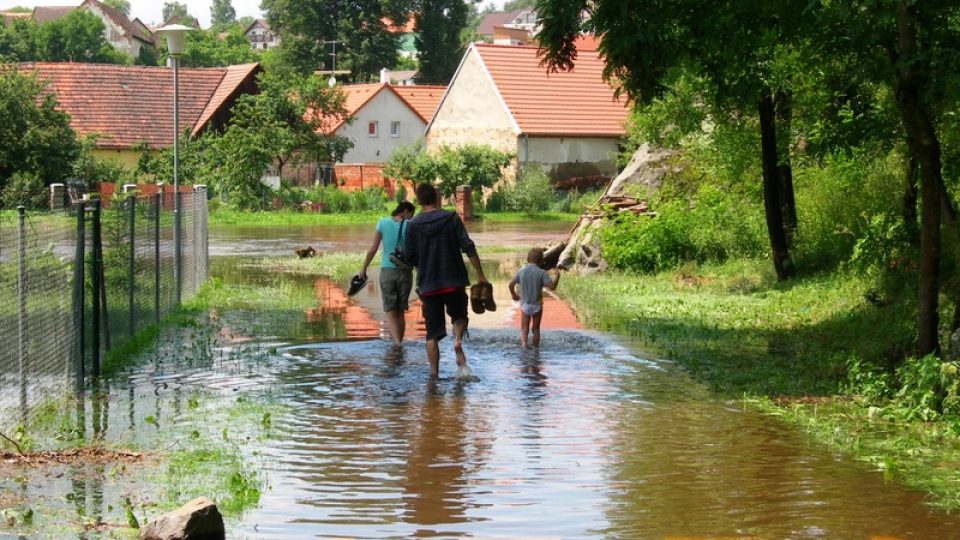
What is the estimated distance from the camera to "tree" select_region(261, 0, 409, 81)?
8656cm

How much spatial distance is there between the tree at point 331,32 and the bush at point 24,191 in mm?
40435


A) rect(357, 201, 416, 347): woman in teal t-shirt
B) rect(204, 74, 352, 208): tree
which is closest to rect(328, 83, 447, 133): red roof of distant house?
rect(204, 74, 352, 208): tree

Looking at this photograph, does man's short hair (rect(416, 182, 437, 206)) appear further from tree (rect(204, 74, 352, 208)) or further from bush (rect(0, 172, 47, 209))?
tree (rect(204, 74, 352, 208))

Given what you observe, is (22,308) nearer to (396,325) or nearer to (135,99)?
(396,325)

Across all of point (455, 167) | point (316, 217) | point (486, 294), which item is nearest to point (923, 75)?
point (486, 294)

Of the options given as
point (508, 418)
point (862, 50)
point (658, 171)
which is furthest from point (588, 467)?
point (658, 171)

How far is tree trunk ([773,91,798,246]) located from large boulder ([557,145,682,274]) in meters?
3.47

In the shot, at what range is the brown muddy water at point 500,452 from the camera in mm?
7859

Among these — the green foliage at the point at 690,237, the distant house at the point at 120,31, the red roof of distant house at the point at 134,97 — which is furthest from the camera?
the distant house at the point at 120,31

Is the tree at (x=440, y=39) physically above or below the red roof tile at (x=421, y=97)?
above

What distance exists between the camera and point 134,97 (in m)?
62.9

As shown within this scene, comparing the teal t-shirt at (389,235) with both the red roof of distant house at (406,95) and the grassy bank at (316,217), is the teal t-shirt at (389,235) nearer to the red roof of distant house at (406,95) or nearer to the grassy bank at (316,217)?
the grassy bank at (316,217)

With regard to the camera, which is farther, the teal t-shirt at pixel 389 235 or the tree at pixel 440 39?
the tree at pixel 440 39

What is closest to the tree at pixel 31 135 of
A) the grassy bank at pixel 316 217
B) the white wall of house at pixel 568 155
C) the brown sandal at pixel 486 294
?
the grassy bank at pixel 316 217
